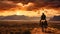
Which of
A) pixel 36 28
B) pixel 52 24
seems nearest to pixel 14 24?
pixel 36 28

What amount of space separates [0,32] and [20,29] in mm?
814

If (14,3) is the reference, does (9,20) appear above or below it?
below

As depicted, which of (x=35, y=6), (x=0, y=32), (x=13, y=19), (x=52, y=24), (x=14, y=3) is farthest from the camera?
(x=14, y=3)

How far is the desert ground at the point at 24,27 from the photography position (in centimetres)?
627

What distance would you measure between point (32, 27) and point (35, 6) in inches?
129

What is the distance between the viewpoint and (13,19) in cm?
723

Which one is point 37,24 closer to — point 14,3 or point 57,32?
point 57,32

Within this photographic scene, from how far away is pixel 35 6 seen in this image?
9633 mm

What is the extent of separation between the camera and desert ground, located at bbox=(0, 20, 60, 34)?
6266mm

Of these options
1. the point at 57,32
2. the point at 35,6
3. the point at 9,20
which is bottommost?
the point at 57,32

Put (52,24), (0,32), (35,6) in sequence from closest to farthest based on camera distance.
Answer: (0,32) → (52,24) → (35,6)

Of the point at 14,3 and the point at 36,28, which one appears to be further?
the point at 14,3

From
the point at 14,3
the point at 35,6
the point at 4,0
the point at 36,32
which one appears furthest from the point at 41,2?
the point at 36,32

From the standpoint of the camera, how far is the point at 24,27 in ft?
21.4
